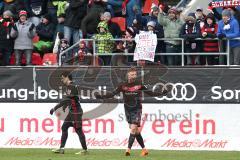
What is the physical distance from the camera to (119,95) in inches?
861

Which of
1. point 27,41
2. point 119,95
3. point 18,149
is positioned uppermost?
point 27,41

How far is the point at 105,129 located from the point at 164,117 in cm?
166

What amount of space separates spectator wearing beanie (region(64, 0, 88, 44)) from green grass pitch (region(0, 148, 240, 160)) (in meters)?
4.78

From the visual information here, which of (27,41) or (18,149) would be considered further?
(27,41)

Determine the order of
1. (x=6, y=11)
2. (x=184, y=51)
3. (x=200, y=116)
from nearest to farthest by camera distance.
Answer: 1. (x=200, y=116)
2. (x=184, y=51)
3. (x=6, y=11)

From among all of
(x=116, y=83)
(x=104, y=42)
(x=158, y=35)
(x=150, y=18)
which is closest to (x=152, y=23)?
(x=158, y=35)

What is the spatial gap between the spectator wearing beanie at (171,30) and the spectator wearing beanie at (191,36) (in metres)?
0.34

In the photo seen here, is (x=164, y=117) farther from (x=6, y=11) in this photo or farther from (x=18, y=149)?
(x=6, y=11)

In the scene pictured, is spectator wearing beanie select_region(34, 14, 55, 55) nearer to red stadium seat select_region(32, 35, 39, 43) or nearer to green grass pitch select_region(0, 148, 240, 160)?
red stadium seat select_region(32, 35, 39, 43)

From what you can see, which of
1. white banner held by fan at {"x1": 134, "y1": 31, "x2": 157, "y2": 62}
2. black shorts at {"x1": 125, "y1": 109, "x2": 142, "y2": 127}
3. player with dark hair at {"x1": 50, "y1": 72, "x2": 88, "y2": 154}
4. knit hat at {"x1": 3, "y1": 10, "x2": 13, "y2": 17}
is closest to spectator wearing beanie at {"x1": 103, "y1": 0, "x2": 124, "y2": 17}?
white banner held by fan at {"x1": 134, "y1": 31, "x2": 157, "y2": 62}

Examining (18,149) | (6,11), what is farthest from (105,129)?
(6,11)

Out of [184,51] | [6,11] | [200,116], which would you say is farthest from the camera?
[6,11]

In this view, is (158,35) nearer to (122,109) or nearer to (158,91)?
(158,91)

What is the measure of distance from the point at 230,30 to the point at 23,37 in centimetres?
629
